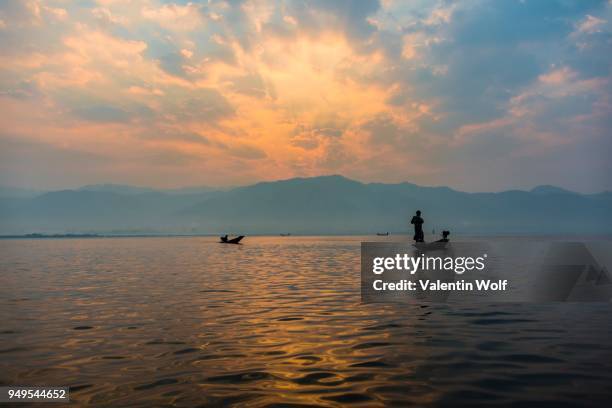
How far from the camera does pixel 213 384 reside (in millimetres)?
7773

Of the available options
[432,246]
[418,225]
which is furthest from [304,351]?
[432,246]

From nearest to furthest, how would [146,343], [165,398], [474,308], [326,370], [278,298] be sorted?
[165,398], [326,370], [146,343], [474,308], [278,298]

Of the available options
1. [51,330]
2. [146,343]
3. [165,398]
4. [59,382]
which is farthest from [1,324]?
[165,398]

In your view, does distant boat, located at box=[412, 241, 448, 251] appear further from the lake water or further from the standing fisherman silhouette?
the lake water

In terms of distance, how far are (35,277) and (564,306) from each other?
28.8m

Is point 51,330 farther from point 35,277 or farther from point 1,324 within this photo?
point 35,277

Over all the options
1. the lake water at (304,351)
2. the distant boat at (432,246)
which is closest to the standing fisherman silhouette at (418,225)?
the distant boat at (432,246)

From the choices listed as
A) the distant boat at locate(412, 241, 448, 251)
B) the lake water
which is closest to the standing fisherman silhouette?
the distant boat at locate(412, 241, 448, 251)

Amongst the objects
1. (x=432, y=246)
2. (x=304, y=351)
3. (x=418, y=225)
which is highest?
(x=418, y=225)

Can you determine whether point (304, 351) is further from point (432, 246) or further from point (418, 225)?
point (432, 246)

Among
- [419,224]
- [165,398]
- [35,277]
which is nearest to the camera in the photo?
[165,398]

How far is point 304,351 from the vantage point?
32.9 ft

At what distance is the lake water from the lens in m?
7.31

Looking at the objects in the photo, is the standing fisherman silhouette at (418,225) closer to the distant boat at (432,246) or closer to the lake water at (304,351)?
the distant boat at (432,246)
